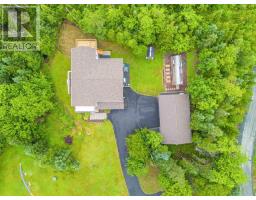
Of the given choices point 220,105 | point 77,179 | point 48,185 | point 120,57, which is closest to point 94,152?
point 77,179

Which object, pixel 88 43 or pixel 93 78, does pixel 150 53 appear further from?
pixel 93 78

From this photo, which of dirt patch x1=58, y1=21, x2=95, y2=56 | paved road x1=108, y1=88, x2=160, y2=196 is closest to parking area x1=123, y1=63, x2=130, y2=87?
paved road x1=108, y1=88, x2=160, y2=196

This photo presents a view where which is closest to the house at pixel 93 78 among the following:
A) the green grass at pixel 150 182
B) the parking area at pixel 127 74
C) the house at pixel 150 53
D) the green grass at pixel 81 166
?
the parking area at pixel 127 74

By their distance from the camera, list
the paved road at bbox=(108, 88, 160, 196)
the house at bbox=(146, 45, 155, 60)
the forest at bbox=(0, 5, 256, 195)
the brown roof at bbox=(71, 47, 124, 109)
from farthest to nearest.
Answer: the paved road at bbox=(108, 88, 160, 196) < the house at bbox=(146, 45, 155, 60) < the brown roof at bbox=(71, 47, 124, 109) < the forest at bbox=(0, 5, 256, 195)

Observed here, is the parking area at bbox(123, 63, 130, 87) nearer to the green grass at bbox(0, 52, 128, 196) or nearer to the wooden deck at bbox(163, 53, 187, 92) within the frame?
the wooden deck at bbox(163, 53, 187, 92)

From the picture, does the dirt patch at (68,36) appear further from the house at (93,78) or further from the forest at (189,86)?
the house at (93,78)
